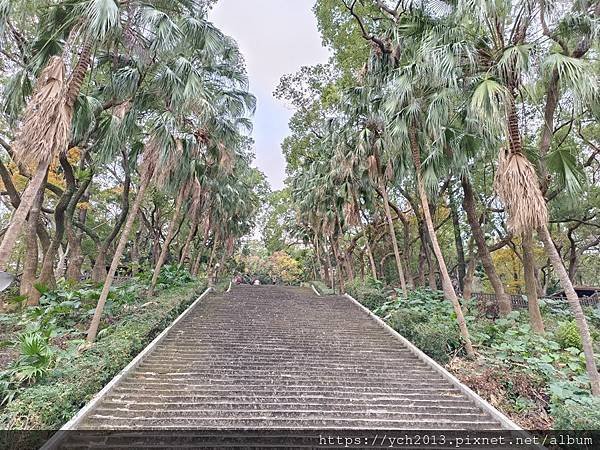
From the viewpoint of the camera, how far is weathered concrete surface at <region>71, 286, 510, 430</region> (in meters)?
5.05

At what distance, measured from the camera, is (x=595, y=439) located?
403 cm

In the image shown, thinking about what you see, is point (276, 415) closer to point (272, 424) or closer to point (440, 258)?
point (272, 424)

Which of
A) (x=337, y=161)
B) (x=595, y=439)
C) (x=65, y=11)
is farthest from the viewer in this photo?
(x=337, y=161)

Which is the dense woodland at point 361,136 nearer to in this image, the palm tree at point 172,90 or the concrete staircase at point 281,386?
the palm tree at point 172,90

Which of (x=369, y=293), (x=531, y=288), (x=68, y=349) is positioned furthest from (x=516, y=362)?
(x=68, y=349)

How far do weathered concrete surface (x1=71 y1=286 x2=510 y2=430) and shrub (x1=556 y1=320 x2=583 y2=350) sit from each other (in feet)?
10.6

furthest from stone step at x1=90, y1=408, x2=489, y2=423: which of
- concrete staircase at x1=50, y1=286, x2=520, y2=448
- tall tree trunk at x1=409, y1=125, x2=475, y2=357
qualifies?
tall tree trunk at x1=409, y1=125, x2=475, y2=357

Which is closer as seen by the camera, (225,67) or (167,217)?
(225,67)

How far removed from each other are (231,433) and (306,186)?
685 inches

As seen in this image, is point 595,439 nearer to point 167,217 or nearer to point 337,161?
point 337,161

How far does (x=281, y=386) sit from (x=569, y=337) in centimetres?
637

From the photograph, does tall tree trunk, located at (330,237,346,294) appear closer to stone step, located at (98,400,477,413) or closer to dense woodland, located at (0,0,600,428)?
dense woodland, located at (0,0,600,428)

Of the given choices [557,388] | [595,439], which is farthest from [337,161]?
[595,439]

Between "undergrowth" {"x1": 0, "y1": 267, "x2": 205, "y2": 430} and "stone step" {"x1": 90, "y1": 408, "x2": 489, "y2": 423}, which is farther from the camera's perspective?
"stone step" {"x1": 90, "y1": 408, "x2": 489, "y2": 423}
